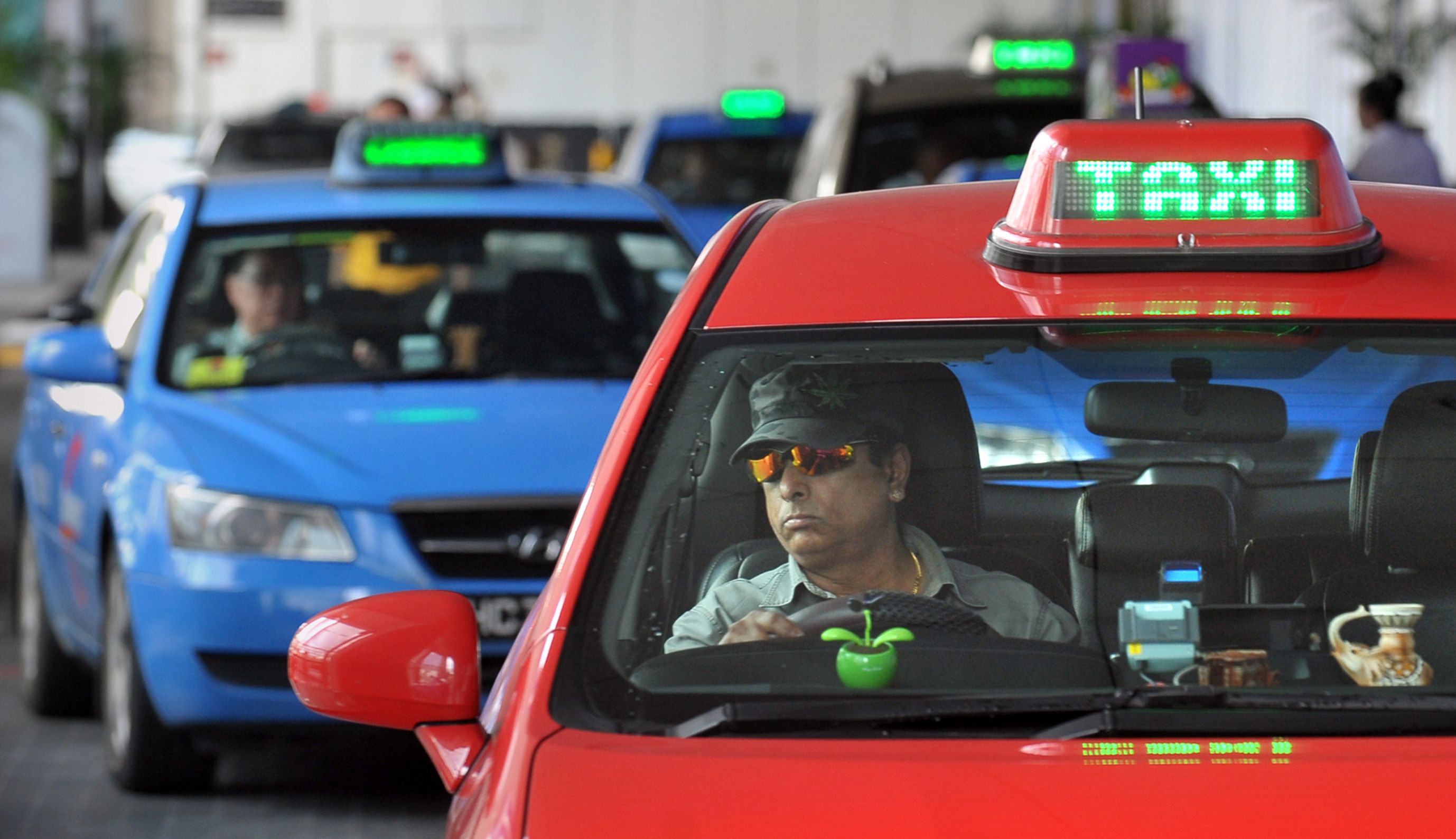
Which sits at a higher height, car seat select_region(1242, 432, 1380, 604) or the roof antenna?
the roof antenna

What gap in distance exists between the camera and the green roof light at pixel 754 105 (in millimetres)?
15031

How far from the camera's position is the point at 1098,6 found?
32.3 metres

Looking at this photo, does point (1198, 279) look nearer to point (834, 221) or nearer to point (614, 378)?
point (834, 221)

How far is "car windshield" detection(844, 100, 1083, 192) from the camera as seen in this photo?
10586 mm

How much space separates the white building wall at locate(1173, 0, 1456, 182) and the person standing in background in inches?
58.2

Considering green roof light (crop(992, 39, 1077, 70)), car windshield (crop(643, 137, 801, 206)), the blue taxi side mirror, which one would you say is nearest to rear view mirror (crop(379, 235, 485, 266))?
the blue taxi side mirror

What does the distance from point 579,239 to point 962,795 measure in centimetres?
465

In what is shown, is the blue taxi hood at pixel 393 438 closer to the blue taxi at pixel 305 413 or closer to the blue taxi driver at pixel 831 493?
the blue taxi at pixel 305 413

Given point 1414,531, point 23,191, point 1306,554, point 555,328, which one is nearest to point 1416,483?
point 1414,531

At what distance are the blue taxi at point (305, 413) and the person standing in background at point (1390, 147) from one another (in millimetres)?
6037

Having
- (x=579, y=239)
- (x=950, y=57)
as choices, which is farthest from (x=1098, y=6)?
(x=579, y=239)

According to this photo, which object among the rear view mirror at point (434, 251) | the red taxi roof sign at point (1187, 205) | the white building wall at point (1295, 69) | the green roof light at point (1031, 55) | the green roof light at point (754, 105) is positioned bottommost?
the white building wall at point (1295, 69)

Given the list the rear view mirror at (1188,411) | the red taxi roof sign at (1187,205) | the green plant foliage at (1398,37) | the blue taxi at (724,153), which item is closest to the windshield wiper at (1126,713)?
the rear view mirror at (1188,411)

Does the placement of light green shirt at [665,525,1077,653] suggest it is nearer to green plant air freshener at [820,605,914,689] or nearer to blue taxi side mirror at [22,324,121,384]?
green plant air freshener at [820,605,914,689]
